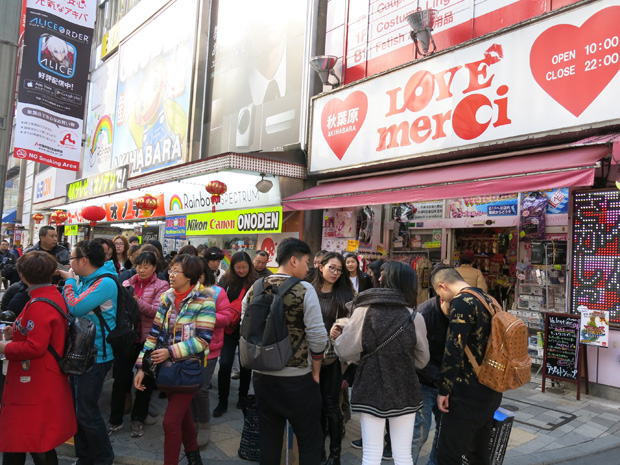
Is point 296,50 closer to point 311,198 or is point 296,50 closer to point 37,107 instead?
point 311,198

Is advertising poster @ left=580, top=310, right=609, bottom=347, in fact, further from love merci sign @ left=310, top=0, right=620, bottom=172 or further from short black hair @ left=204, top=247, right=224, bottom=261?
short black hair @ left=204, top=247, right=224, bottom=261

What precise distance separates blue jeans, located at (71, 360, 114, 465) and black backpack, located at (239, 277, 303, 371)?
1.40 m

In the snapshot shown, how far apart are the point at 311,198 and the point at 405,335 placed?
6251 millimetres

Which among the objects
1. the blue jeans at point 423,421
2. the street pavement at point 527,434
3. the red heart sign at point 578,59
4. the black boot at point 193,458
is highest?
the red heart sign at point 578,59

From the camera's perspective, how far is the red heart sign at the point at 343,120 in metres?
8.92

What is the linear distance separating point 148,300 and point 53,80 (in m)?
3.61

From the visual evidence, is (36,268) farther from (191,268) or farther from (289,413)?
(289,413)

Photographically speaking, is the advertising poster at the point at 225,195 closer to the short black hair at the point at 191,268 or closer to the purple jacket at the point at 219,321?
the purple jacket at the point at 219,321

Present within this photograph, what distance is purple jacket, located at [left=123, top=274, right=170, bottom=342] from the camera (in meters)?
4.65

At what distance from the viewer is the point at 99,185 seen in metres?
15.3

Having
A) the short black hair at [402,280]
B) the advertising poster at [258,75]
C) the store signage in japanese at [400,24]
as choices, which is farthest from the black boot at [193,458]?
the advertising poster at [258,75]

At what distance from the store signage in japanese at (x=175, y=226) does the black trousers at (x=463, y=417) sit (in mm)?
11367

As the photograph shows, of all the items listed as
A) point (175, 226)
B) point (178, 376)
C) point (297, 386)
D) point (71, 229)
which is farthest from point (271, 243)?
point (71, 229)

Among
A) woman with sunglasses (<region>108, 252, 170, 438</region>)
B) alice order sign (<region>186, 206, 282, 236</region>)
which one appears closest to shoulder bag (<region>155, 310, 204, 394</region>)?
woman with sunglasses (<region>108, 252, 170, 438</region>)
